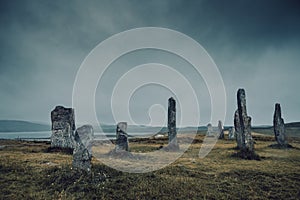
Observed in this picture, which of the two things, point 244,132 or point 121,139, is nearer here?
point 244,132

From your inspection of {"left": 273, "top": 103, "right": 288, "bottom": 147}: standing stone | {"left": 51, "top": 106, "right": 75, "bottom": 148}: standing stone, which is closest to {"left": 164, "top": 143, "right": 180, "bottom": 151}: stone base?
{"left": 51, "top": 106, "right": 75, "bottom": 148}: standing stone

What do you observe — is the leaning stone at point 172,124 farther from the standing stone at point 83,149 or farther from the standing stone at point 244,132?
the standing stone at point 83,149

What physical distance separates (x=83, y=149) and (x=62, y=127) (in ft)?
39.6

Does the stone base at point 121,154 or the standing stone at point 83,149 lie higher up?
the standing stone at point 83,149

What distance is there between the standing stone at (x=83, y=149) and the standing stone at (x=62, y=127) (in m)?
10.7

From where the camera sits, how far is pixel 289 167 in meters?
17.6

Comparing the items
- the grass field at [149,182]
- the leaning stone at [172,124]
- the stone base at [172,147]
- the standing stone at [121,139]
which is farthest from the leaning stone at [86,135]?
the leaning stone at [172,124]

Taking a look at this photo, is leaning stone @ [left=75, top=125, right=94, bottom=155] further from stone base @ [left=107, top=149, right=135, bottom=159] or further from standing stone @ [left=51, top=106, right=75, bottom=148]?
standing stone @ [left=51, top=106, right=75, bottom=148]

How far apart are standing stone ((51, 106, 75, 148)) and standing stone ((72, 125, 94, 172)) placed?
35.1ft

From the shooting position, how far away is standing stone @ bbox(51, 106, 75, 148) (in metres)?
26.2

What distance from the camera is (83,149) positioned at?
15.7 m

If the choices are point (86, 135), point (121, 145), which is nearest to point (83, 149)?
point (86, 135)

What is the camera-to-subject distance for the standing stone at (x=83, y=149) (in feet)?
50.1

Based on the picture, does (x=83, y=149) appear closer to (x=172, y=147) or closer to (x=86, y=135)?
(x=86, y=135)
